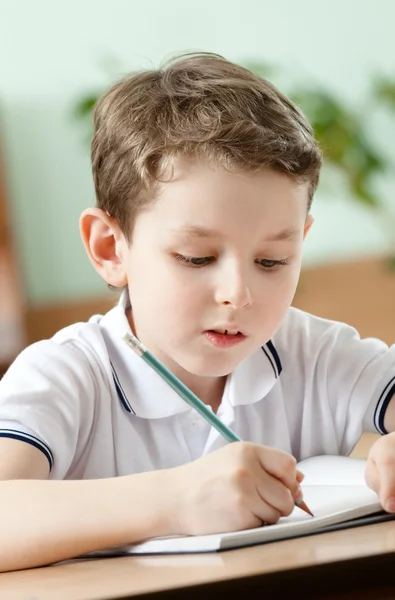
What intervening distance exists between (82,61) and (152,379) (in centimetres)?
296

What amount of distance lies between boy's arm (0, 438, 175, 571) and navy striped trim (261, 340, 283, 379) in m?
0.32

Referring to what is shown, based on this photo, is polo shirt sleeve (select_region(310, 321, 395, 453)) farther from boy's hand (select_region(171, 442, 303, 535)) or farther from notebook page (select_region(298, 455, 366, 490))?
boy's hand (select_region(171, 442, 303, 535))

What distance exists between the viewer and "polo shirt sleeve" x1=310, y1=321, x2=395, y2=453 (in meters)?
0.98

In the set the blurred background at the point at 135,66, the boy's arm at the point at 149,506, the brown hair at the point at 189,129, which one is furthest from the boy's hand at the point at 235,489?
the blurred background at the point at 135,66

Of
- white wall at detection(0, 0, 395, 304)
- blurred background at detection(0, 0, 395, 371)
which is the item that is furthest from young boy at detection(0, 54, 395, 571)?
white wall at detection(0, 0, 395, 304)

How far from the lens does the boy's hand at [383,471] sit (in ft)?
2.25

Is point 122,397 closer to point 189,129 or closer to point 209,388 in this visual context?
point 209,388

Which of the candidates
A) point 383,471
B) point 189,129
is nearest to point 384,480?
point 383,471

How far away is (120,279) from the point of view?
953mm

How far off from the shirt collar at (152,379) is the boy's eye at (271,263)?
16cm

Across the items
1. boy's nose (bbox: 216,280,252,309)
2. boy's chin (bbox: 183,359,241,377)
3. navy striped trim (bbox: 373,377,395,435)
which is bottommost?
navy striped trim (bbox: 373,377,395,435)

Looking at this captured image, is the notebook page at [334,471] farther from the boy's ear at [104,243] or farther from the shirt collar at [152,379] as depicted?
the boy's ear at [104,243]

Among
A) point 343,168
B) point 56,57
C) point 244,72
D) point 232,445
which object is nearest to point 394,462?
point 232,445

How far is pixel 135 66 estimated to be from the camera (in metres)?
3.61
